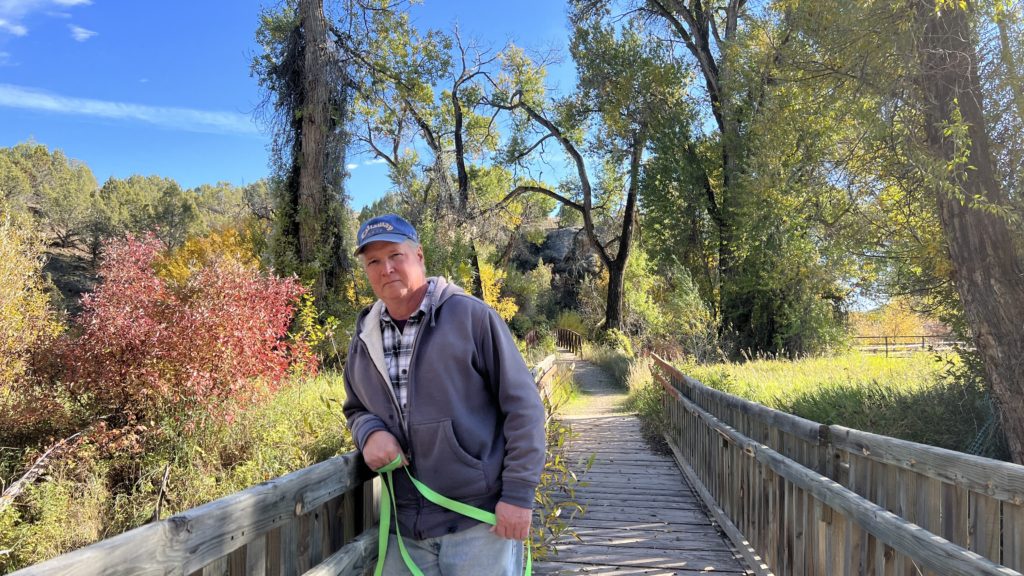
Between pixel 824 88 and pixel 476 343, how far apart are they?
15.3 ft

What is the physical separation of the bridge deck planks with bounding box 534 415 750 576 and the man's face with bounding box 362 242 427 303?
2.74m

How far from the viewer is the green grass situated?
176 inches

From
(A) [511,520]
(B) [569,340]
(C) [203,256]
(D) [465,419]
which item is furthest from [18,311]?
(B) [569,340]

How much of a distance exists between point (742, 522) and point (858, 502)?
2.02 m

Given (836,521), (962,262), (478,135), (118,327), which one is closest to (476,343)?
(836,521)

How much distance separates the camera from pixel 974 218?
12.9 feet

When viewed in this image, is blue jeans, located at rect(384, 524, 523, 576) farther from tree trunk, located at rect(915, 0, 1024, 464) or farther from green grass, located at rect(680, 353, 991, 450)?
green grass, located at rect(680, 353, 991, 450)

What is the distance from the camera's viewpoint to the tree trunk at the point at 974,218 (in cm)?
379

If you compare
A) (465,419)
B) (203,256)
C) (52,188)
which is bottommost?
(465,419)

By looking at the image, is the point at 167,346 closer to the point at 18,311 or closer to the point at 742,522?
the point at 18,311

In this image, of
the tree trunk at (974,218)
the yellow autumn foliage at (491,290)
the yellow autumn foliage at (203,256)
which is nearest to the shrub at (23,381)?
the yellow autumn foliage at (203,256)

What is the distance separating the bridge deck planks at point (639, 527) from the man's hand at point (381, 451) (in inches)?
98.4

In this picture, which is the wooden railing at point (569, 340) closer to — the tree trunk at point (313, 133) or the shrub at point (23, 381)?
the tree trunk at point (313, 133)

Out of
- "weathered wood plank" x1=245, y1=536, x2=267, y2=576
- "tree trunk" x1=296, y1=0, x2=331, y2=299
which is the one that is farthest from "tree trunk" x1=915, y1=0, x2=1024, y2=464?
"tree trunk" x1=296, y1=0, x2=331, y2=299
